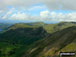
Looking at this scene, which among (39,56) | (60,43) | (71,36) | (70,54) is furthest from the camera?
(71,36)

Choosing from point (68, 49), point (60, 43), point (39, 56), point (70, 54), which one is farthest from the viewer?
point (60, 43)

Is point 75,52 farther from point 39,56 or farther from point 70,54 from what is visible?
point 39,56

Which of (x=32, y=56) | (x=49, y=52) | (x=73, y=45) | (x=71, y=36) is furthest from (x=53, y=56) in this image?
(x=71, y=36)

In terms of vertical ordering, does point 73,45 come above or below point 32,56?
above

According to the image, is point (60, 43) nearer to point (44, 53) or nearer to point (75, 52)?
point (44, 53)

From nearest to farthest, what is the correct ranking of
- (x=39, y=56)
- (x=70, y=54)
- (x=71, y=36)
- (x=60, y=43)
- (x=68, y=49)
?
(x=70, y=54) < (x=68, y=49) < (x=39, y=56) < (x=60, y=43) < (x=71, y=36)

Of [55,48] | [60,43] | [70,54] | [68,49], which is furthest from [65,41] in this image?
[70,54]

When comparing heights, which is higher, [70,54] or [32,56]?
[70,54]

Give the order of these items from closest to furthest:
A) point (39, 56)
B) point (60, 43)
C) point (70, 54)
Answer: point (70, 54), point (39, 56), point (60, 43)

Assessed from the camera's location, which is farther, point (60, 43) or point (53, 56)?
point (60, 43)
